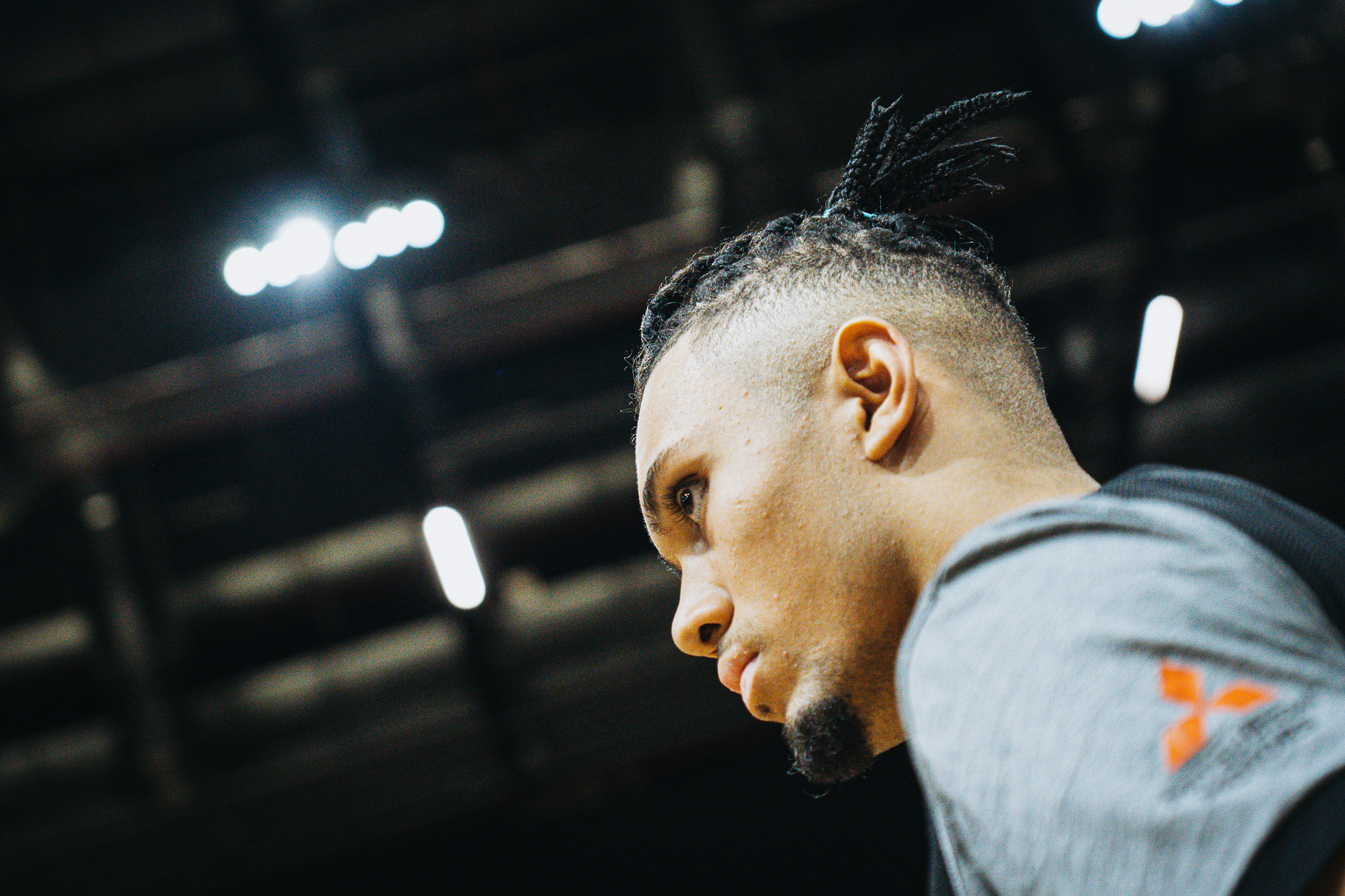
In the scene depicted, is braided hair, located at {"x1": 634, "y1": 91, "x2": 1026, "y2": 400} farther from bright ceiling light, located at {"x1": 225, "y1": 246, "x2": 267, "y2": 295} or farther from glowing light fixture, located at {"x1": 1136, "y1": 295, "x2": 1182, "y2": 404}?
bright ceiling light, located at {"x1": 225, "y1": 246, "x2": 267, "y2": 295}

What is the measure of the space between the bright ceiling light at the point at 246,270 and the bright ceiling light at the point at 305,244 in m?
0.16

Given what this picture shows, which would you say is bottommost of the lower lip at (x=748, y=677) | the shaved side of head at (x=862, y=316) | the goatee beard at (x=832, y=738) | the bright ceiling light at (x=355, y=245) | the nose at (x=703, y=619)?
the goatee beard at (x=832, y=738)

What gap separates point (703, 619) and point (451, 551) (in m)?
4.28

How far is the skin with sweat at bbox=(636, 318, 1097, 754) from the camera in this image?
841 millimetres

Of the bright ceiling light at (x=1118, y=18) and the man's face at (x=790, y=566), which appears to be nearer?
the man's face at (x=790, y=566)

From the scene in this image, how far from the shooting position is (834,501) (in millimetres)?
862

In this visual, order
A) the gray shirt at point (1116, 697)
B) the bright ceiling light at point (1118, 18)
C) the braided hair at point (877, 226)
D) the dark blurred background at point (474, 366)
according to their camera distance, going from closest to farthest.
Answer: the gray shirt at point (1116, 697)
the braided hair at point (877, 226)
the bright ceiling light at point (1118, 18)
the dark blurred background at point (474, 366)

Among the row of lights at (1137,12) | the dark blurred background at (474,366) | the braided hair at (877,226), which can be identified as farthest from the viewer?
the dark blurred background at (474,366)

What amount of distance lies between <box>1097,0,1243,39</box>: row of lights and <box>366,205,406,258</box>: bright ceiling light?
12.2 feet

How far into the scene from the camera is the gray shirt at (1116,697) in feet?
1.54

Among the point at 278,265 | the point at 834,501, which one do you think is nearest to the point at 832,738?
the point at 834,501

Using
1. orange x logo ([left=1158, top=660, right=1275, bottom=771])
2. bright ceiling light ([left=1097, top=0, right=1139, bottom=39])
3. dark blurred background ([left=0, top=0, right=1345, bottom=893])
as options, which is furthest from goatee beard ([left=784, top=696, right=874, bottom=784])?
bright ceiling light ([left=1097, top=0, right=1139, bottom=39])

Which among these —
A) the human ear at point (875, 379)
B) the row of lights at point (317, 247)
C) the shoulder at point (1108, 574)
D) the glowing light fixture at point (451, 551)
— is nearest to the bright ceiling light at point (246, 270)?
Result: the row of lights at point (317, 247)

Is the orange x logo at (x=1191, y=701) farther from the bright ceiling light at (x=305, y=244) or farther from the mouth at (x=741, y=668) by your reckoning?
the bright ceiling light at (x=305, y=244)
